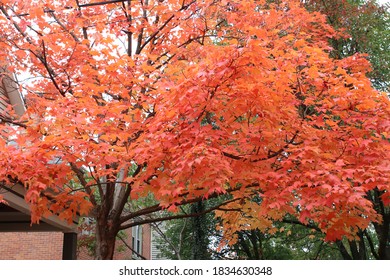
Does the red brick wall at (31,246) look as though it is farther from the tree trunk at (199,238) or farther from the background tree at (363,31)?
the background tree at (363,31)

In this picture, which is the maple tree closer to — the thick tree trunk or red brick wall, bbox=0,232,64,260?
the thick tree trunk

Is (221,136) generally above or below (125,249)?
below

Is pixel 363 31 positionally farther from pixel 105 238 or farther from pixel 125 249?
pixel 125 249

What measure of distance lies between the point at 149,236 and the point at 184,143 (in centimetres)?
2873

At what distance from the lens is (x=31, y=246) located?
16.8 m

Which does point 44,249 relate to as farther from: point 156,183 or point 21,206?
point 156,183

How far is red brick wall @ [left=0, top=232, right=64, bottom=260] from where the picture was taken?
16672 mm

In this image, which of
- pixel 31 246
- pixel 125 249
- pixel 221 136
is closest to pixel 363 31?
pixel 221 136

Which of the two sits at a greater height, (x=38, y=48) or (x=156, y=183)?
(x=38, y=48)

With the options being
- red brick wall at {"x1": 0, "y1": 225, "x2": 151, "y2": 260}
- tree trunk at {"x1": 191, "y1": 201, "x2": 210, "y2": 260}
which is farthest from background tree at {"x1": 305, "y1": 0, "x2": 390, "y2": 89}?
red brick wall at {"x1": 0, "y1": 225, "x2": 151, "y2": 260}

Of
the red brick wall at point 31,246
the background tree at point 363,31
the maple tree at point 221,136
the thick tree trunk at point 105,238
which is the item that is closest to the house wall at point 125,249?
the red brick wall at point 31,246

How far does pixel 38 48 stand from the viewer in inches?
352

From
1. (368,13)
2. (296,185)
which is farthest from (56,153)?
(368,13)

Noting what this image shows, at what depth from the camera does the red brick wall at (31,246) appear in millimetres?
16672
